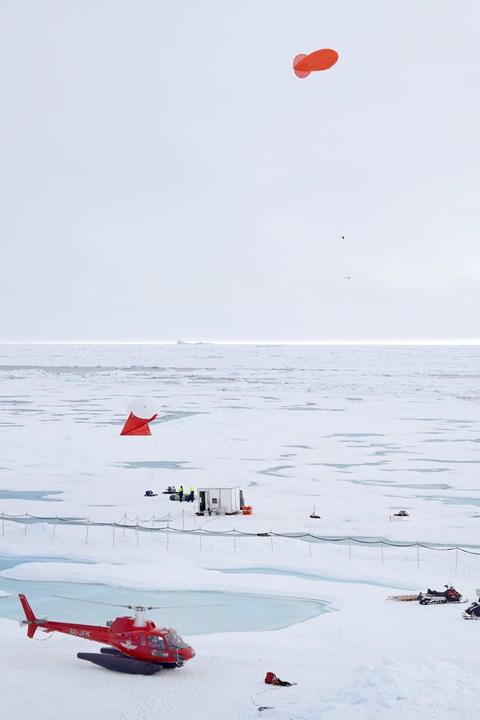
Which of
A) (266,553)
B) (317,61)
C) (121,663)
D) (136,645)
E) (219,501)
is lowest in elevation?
(121,663)

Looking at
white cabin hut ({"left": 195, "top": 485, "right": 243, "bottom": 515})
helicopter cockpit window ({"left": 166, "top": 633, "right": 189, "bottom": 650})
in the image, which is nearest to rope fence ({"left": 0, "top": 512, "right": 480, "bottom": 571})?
white cabin hut ({"left": 195, "top": 485, "right": 243, "bottom": 515})

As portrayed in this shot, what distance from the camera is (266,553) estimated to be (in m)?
26.3

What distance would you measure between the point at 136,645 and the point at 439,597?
27.3 feet

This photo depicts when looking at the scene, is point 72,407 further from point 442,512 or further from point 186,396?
point 442,512

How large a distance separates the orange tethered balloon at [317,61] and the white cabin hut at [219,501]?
58.1 ft

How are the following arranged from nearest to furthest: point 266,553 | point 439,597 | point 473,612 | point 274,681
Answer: point 274,681
point 473,612
point 439,597
point 266,553

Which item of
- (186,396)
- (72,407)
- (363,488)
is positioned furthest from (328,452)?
(186,396)

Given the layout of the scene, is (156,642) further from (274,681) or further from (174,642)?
(274,681)

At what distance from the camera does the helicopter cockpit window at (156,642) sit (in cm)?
1653

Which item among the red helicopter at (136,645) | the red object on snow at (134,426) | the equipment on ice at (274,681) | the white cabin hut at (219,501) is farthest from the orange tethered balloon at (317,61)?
the equipment on ice at (274,681)

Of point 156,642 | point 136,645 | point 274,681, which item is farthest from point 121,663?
point 274,681

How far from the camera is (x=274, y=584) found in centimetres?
2309

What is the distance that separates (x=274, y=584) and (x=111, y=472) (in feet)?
62.5

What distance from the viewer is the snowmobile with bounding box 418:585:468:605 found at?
2086 cm
